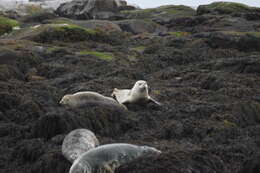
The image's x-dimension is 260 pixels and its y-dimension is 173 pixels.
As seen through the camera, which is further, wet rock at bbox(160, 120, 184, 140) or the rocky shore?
wet rock at bbox(160, 120, 184, 140)

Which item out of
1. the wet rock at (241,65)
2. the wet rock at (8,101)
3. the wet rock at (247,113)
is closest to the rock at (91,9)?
the wet rock at (241,65)

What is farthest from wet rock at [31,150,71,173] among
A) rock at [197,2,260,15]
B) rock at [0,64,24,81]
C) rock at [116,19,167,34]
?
rock at [197,2,260,15]

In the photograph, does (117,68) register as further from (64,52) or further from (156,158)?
(156,158)

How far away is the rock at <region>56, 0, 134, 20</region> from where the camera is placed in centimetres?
4502

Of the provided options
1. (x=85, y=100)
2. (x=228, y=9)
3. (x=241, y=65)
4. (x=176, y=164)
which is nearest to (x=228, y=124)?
(x=85, y=100)

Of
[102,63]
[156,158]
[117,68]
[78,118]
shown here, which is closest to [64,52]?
[102,63]

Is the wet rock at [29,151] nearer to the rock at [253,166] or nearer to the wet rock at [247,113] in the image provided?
the rock at [253,166]

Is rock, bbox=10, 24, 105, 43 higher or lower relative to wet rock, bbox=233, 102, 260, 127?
lower

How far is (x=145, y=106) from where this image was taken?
Result: 31.9 feet

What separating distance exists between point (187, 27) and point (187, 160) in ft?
85.9

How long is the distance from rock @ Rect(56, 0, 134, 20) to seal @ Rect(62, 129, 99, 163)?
1484 inches

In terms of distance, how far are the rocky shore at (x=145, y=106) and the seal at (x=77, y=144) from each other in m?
0.12

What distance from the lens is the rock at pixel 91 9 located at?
148 ft

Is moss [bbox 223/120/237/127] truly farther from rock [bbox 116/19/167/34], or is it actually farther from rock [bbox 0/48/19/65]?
rock [bbox 116/19/167/34]
